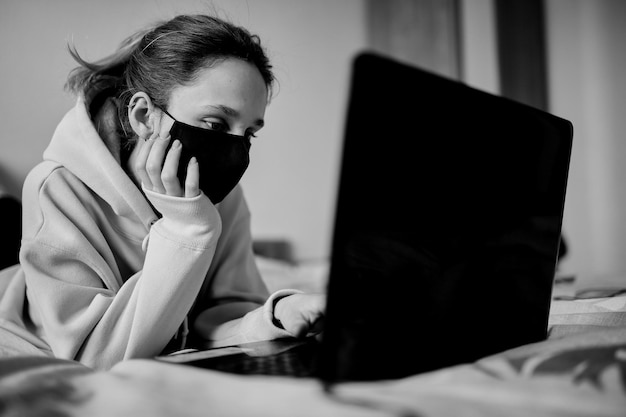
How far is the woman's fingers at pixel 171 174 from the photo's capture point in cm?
82

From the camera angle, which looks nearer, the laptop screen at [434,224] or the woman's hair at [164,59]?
the laptop screen at [434,224]

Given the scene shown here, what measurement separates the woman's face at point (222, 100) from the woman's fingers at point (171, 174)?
8 cm

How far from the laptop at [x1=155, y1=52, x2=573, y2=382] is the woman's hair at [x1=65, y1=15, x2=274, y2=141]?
532 mm

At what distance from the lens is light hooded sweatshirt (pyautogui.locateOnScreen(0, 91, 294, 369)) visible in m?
0.79

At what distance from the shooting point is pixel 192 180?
82 centimetres

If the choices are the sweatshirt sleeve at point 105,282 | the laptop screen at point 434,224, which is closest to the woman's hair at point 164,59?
the sweatshirt sleeve at point 105,282

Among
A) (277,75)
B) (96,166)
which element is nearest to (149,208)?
(96,166)

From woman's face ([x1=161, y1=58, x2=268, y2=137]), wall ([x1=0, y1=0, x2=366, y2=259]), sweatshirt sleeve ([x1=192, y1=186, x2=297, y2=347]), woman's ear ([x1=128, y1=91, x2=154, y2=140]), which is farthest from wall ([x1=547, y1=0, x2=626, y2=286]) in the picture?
woman's ear ([x1=128, y1=91, x2=154, y2=140])

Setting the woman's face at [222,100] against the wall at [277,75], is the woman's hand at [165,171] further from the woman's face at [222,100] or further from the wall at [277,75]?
the wall at [277,75]

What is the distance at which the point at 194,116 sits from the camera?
0.89 m

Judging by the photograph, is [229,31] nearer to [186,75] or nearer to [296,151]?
[186,75]

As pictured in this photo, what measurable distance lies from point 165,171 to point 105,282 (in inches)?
9.0

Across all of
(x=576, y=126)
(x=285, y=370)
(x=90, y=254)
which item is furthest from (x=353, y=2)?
(x=285, y=370)

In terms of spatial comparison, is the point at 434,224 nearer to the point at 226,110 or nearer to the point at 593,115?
the point at 226,110
